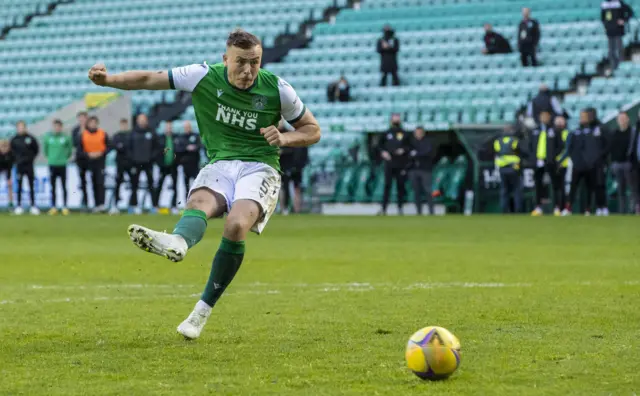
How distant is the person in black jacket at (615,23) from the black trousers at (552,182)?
435 cm

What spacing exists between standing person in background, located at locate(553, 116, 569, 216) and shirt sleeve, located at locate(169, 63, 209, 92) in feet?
53.6

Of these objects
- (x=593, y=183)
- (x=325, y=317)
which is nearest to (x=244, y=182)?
(x=325, y=317)

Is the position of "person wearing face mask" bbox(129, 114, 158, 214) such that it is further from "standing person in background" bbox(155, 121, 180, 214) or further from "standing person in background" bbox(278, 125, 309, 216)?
"standing person in background" bbox(278, 125, 309, 216)

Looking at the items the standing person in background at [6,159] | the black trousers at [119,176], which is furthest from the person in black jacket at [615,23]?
the standing person in background at [6,159]

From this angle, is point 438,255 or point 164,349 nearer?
point 164,349

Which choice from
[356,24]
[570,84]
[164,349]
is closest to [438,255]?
[164,349]

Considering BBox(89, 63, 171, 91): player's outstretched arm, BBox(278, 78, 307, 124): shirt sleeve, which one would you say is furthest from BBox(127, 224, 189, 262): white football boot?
BBox(278, 78, 307, 124): shirt sleeve

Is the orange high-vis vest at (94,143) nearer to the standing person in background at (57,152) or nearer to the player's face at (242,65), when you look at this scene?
the standing person in background at (57,152)

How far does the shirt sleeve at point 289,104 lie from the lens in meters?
6.72

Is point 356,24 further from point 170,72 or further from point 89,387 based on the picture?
point 89,387

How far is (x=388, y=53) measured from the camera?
91.8ft

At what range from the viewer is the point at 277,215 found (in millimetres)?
23766

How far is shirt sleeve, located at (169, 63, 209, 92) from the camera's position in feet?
21.8

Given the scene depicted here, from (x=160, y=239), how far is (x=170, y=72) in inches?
50.9
